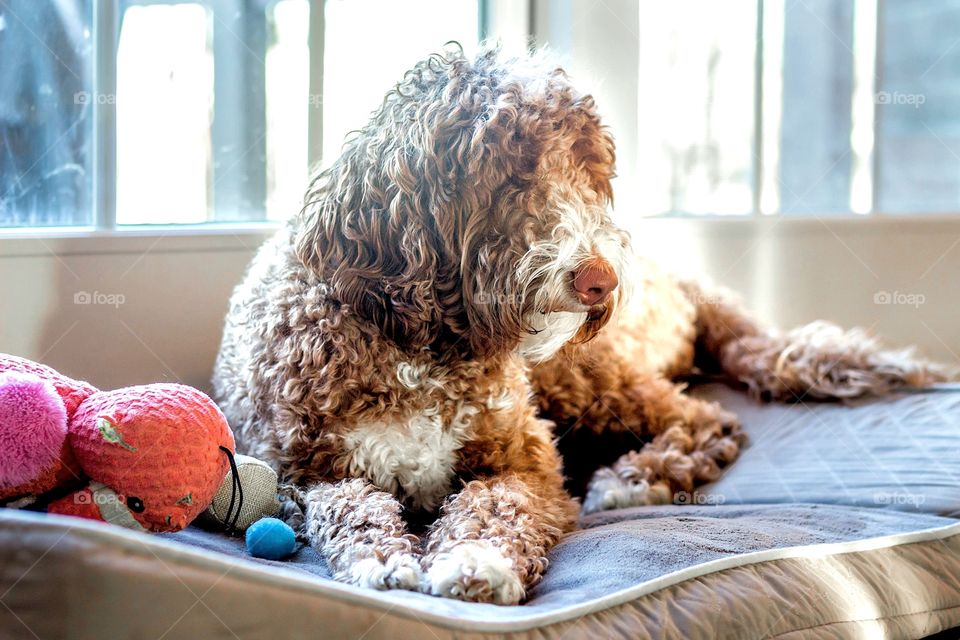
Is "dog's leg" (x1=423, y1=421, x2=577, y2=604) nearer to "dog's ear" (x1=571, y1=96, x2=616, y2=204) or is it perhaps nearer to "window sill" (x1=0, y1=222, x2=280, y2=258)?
"dog's ear" (x1=571, y1=96, x2=616, y2=204)

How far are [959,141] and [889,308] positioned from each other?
2.86 ft

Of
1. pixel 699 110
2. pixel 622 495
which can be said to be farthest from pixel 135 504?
pixel 699 110

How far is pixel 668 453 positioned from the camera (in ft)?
8.14

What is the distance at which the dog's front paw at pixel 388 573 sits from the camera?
4.96ft

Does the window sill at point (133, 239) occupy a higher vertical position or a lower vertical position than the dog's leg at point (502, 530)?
higher

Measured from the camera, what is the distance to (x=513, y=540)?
1.68m

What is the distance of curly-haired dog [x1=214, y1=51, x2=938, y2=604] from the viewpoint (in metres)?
1.69

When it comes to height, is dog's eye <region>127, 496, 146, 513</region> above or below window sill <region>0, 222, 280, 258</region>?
below

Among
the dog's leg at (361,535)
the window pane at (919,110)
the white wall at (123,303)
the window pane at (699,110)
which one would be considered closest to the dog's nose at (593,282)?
the dog's leg at (361,535)

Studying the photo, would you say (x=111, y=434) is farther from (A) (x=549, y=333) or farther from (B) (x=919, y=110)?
(B) (x=919, y=110)

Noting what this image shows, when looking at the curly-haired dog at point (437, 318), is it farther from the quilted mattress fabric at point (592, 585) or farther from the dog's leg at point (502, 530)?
the quilted mattress fabric at point (592, 585)

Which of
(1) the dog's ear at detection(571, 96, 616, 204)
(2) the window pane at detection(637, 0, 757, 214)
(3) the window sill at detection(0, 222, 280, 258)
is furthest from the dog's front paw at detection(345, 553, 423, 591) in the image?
(2) the window pane at detection(637, 0, 757, 214)

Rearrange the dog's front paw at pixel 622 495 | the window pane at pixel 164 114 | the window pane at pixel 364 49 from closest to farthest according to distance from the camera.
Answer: the dog's front paw at pixel 622 495, the window pane at pixel 164 114, the window pane at pixel 364 49

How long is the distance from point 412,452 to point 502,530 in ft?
0.94
